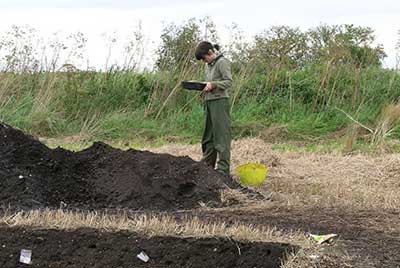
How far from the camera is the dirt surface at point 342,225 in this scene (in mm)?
4879

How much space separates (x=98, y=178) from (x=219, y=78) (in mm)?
1947

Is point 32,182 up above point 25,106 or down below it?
above

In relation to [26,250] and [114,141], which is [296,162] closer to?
[114,141]

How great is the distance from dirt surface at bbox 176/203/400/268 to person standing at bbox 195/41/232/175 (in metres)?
1.77

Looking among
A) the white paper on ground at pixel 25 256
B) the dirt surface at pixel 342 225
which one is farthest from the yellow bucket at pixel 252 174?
the white paper on ground at pixel 25 256

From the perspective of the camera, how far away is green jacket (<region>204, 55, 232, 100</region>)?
28.3 feet

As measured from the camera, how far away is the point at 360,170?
9.98 metres

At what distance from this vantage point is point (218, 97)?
28.6 ft

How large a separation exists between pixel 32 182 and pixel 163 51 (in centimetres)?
928


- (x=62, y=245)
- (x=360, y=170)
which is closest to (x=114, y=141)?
(x=360, y=170)

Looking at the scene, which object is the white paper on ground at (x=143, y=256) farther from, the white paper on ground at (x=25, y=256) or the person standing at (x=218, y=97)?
the person standing at (x=218, y=97)

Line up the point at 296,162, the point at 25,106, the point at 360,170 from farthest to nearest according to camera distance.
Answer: the point at 25,106 < the point at 296,162 < the point at 360,170

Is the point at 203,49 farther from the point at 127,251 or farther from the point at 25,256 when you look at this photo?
the point at 25,256

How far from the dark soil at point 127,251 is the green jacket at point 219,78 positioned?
12.1 feet
